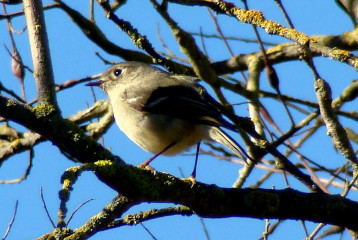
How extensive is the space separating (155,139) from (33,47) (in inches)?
68.7

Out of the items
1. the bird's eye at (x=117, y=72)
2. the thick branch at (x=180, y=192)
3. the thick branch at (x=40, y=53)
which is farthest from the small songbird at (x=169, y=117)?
the thick branch at (x=40, y=53)

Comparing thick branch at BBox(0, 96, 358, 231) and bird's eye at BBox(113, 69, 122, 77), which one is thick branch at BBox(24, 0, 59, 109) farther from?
bird's eye at BBox(113, 69, 122, 77)

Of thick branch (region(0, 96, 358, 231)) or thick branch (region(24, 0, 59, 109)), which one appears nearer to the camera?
thick branch (region(0, 96, 358, 231))

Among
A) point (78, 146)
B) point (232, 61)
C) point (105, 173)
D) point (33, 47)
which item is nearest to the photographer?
point (105, 173)

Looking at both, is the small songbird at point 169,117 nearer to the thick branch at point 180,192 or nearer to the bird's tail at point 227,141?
the bird's tail at point 227,141

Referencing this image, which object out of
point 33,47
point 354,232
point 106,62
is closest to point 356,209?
point 354,232

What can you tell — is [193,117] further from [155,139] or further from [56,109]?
[56,109]

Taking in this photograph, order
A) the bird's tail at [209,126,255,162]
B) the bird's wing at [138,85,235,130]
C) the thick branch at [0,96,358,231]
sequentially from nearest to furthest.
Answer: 1. the thick branch at [0,96,358,231]
2. the bird's tail at [209,126,255,162]
3. the bird's wing at [138,85,235,130]

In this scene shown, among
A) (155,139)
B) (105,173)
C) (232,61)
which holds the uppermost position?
(232,61)

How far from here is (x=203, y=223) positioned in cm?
511

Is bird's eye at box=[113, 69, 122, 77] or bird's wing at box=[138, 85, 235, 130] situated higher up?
bird's eye at box=[113, 69, 122, 77]

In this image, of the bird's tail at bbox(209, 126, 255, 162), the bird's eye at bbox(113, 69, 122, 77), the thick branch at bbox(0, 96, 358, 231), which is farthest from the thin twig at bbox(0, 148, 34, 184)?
the thick branch at bbox(0, 96, 358, 231)

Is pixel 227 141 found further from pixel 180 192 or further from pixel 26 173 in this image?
pixel 26 173

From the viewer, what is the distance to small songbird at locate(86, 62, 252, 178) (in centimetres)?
480
